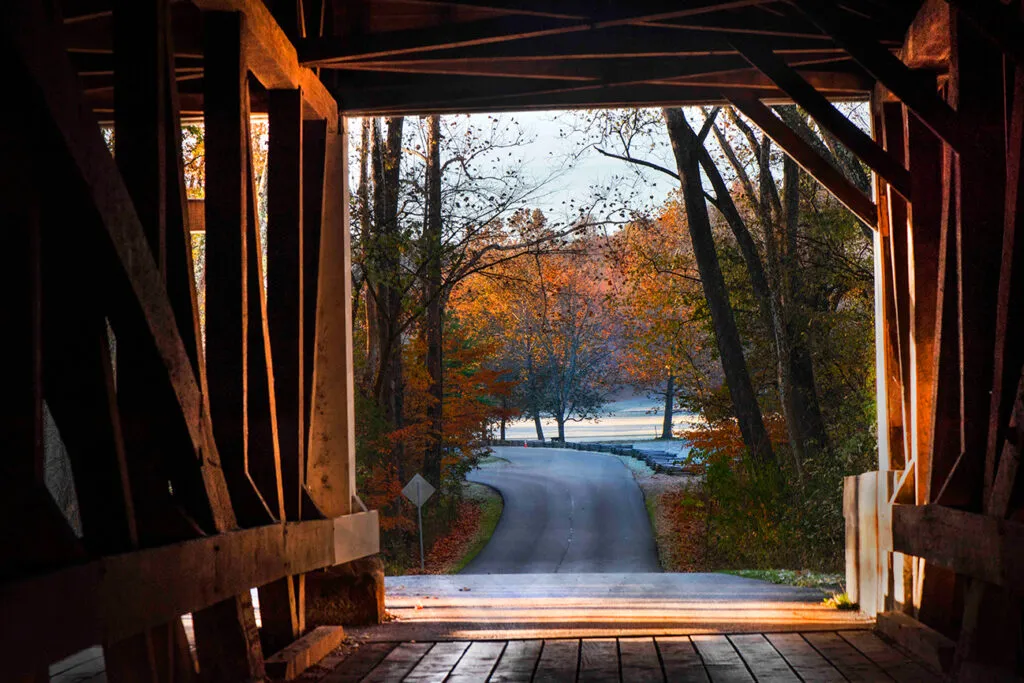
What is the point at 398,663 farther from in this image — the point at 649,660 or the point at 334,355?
the point at 334,355

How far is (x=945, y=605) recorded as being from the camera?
6.09 m

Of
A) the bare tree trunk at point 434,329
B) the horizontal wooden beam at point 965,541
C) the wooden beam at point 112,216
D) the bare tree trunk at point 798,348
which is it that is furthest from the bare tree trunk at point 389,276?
the wooden beam at point 112,216

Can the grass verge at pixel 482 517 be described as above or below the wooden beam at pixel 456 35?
below

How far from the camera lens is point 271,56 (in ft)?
19.4

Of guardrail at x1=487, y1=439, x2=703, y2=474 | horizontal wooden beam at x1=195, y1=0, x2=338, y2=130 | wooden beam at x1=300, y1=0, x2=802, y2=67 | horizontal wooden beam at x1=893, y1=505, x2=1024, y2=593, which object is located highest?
wooden beam at x1=300, y1=0, x2=802, y2=67

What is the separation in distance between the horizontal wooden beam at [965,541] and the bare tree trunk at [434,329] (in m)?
19.8

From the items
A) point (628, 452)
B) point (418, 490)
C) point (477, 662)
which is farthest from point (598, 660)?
point (628, 452)

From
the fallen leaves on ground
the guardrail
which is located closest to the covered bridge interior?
the fallen leaves on ground

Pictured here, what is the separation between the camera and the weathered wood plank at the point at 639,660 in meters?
5.61

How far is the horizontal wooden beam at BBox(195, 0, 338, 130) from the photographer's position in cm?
538

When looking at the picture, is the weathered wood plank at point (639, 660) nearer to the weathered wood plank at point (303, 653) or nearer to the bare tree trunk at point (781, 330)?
the weathered wood plank at point (303, 653)

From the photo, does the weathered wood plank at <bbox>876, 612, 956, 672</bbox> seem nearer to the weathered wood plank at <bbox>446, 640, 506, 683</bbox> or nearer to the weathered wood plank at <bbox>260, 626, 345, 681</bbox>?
the weathered wood plank at <bbox>446, 640, 506, 683</bbox>

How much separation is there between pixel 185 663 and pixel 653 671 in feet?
7.86

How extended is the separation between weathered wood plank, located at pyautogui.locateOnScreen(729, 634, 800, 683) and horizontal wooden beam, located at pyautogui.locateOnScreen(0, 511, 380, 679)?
2.26 metres
